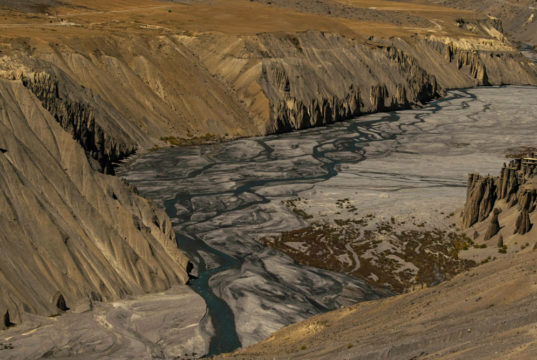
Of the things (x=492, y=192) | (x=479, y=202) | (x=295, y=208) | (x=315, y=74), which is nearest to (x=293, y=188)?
(x=295, y=208)

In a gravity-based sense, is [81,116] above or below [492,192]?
above

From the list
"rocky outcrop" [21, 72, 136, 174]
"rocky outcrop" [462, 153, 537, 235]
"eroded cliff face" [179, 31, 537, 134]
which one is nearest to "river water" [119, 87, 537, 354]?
"rocky outcrop" [21, 72, 136, 174]

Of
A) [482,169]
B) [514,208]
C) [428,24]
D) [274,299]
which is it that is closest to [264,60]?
[482,169]

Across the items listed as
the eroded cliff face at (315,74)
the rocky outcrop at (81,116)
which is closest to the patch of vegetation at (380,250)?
the rocky outcrop at (81,116)

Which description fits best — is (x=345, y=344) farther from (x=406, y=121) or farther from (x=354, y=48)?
(x=354, y=48)

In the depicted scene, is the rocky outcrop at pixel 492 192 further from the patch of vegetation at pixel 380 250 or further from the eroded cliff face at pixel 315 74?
the eroded cliff face at pixel 315 74

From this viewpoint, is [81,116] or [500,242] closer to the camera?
[500,242]

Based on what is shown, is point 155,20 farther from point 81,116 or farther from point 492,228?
point 492,228
